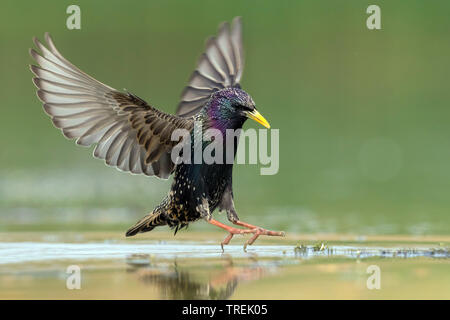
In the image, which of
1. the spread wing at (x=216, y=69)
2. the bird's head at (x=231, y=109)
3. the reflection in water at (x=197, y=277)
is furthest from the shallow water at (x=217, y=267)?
the spread wing at (x=216, y=69)

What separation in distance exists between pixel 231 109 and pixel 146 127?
614mm

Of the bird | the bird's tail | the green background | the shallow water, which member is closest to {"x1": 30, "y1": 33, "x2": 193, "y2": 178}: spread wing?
the bird

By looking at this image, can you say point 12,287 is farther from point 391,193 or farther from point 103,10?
point 103,10

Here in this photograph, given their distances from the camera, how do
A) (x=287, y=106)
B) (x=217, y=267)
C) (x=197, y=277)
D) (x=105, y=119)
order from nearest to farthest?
(x=197, y=277)
(x=217, y=267)
(x=105, y=119)
(x=287, y=106)

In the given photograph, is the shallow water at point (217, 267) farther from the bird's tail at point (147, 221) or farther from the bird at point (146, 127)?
the bird at point (146, 127)

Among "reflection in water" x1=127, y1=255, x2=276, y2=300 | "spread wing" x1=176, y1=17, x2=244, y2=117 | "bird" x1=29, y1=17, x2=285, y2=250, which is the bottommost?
"reflection in water" x1=127, y1=255, x2=276, y2=300

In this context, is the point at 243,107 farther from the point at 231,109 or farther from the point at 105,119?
the point at 105,119

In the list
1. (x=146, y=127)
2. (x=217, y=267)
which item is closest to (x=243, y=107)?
(x=146, y=127)

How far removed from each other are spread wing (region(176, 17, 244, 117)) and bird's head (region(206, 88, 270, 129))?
4.32ft

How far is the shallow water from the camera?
4.57 meters

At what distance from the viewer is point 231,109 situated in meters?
6.19

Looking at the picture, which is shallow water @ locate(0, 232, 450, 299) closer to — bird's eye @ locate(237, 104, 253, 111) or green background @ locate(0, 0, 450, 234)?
bird's eye @ locate(237, 104, 253, 111)

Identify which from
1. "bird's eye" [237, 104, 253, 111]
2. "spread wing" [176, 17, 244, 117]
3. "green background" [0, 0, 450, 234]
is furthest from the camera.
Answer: "green background" [0, 0, 450, 234]

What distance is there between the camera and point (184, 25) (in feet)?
53.2
